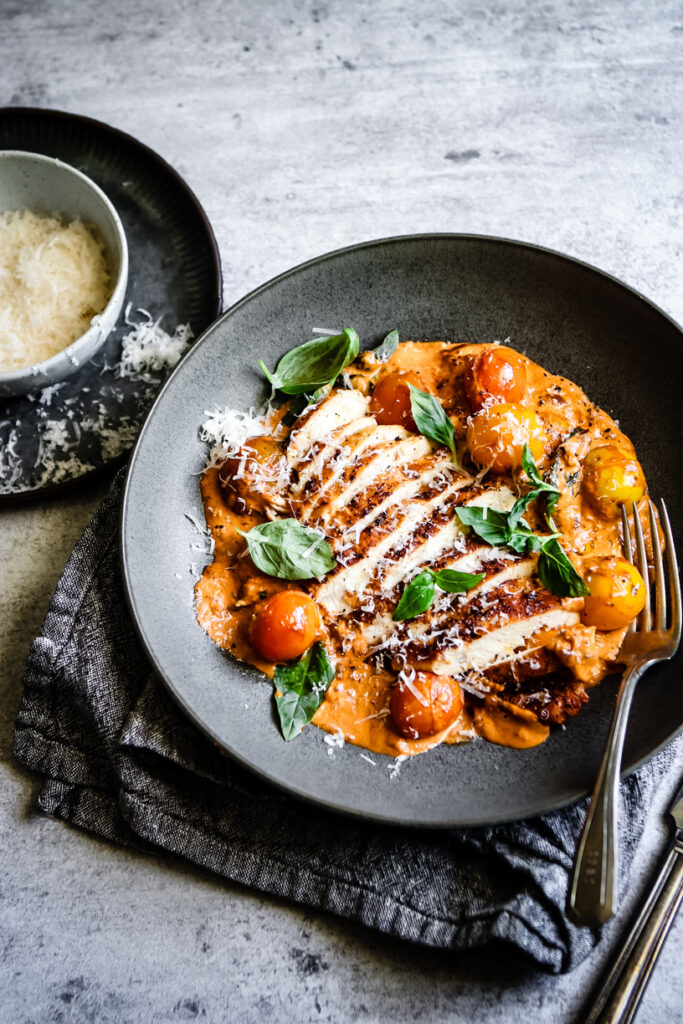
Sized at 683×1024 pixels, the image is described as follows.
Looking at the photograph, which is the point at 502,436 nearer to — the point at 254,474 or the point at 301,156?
the point at 254,474

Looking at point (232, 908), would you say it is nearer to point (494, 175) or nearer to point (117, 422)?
point (117, 422)

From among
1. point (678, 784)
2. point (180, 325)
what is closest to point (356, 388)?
point (180, 325)

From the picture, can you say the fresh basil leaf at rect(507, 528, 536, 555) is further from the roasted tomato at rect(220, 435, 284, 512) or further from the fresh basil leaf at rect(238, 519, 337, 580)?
the roasted tomato at rect(220, 435, 284, 512)

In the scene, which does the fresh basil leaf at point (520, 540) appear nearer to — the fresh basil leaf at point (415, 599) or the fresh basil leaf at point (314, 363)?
the fresh basil leaf at point (415, 599)

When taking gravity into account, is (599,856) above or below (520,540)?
below

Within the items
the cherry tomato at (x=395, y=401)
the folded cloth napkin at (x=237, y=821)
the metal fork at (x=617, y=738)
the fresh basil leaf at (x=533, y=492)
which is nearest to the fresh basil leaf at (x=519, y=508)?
the fresh basil leaf at (x=533, y=492)

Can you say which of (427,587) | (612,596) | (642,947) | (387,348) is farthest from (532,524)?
(642,947)
